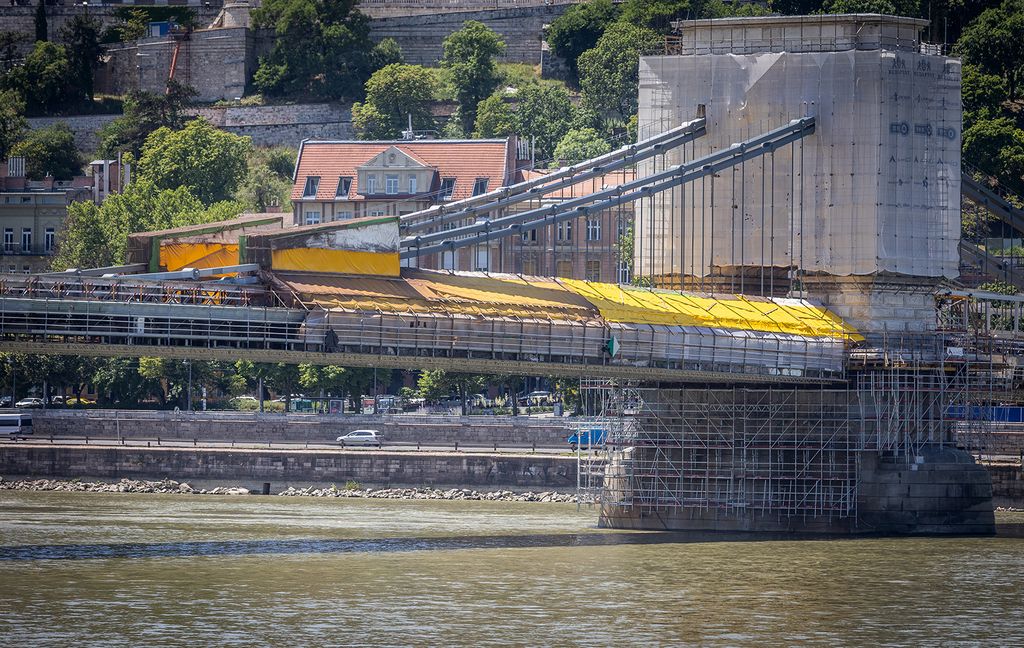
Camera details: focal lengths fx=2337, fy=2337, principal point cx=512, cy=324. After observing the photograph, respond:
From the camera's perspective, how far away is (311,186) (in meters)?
107

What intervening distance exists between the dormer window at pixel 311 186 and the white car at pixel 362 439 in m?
25.5

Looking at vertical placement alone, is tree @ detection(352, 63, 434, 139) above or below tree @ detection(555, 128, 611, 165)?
above

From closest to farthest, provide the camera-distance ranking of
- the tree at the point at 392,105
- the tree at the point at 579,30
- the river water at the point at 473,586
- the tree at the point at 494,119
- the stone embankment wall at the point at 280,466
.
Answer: the river water at the point at 473,586, the stone embankment wall at the point at 280,466, the tree at the point at 494,119, the tree at the point at 392,105, the tree at the point at 579,30

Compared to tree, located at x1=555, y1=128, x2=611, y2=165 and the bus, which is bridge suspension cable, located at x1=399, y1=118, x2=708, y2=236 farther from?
tree, located at x1=555, y1=128, x2=611, y2=165

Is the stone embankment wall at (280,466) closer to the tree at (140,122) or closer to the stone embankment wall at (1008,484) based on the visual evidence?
the stone embankment wall at (1008,484)

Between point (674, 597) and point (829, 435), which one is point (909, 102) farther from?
point (674, 597)

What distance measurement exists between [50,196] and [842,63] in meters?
66.6

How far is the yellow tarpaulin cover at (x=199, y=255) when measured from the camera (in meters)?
53.2

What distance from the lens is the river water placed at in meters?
40.4

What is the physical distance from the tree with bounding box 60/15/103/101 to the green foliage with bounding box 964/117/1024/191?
2565 inches

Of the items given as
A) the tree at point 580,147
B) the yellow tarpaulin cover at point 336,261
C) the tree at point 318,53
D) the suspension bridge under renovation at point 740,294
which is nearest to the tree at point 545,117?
the tree at point 580,147

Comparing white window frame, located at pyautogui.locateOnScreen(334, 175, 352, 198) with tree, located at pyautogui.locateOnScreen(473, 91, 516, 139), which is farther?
tree, located at pyautogui.locateOnScreen(473, 91, 516, 139)

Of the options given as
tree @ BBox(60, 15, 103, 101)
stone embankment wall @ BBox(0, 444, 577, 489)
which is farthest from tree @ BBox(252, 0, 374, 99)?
stone embankment wall @ BBox(0, 444, 577, 489)

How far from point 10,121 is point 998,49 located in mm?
58003
